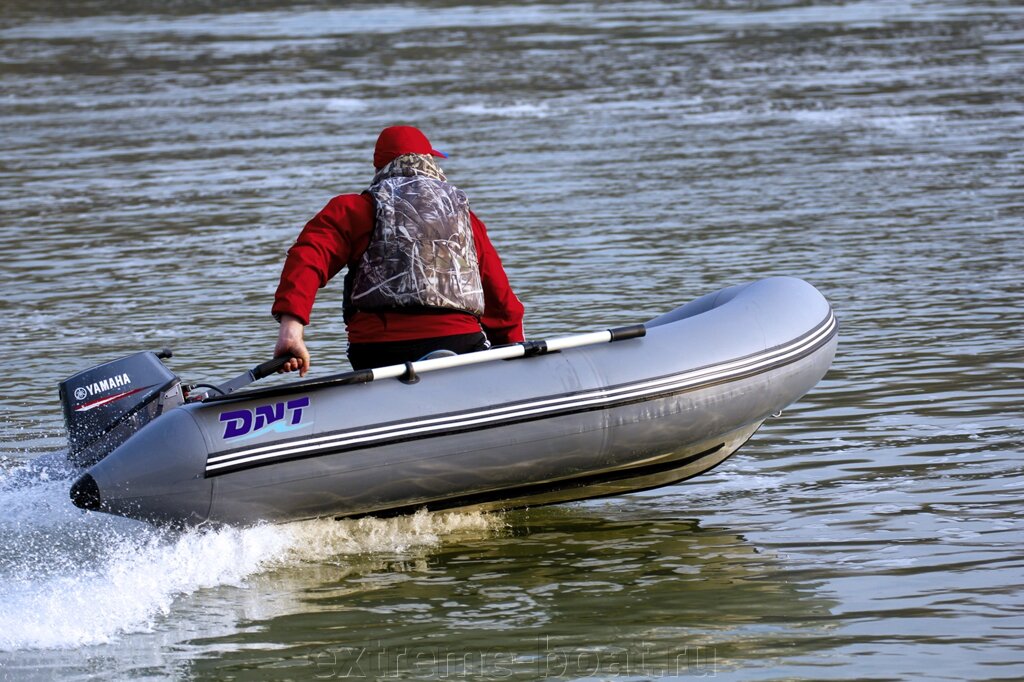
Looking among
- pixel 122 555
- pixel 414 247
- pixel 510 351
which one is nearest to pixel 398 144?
pixel 414 247

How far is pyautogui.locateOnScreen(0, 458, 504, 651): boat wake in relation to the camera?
208 inches

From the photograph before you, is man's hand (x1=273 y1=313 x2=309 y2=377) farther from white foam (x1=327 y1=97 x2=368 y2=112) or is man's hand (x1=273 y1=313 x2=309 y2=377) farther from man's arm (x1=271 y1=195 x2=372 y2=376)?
white foam (x1=327 y1=97 x2=368 y2=112)

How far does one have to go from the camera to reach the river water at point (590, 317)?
16.9ft

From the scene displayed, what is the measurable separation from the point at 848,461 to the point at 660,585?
1562 mm

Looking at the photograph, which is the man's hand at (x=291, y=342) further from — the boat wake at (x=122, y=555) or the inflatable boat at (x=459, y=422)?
the boat wake at (x=122, y=555)

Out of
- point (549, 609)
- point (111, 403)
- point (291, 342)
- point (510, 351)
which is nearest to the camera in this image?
point (549, 609)

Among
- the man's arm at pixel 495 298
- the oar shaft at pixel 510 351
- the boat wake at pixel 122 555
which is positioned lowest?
the boat wake at pixel 122 555

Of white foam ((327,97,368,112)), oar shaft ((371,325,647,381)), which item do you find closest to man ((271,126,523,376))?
oar shaft ((371,325,647,381))

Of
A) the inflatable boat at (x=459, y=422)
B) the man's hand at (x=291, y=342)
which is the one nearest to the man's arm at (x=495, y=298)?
the inflatable boat at (x=459, y=422)

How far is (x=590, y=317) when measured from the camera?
9.50 metres

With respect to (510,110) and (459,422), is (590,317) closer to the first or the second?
(459,422)

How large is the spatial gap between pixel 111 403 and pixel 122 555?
2.18 feet

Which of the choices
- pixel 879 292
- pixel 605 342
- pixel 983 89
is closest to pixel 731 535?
pixel 605 342

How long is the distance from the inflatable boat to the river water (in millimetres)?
220
